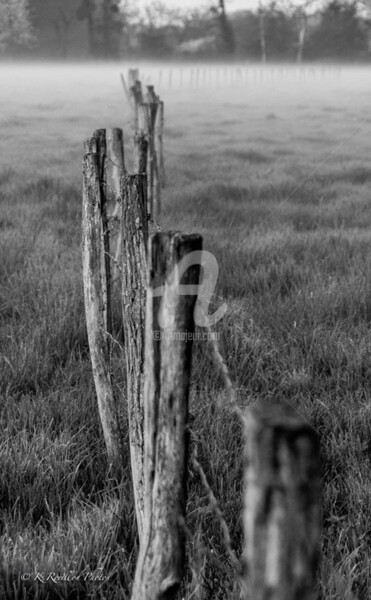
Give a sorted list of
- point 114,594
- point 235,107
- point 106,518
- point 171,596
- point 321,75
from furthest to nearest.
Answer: point 321,75, point 235,107, point 106,518, point 114,594, point 171,596

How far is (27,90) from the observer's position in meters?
23.5

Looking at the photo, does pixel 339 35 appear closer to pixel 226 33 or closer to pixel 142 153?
pixel 226 33

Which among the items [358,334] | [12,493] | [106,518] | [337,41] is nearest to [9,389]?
[12,493]

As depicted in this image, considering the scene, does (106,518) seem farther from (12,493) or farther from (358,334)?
(358,334)

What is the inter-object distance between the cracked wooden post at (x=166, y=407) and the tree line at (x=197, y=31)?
18397 mm

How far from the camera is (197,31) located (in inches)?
1473

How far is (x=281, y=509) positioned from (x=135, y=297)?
58.2 inches

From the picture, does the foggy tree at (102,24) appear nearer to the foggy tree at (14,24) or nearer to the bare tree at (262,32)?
the foggy tree at (14,24)

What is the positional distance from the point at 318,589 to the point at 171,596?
2.40 ft

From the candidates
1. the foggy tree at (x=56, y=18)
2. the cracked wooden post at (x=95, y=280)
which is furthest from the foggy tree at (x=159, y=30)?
the cracked wooden post at (x=95, y=280)

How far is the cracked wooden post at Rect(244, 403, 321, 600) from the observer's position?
79 centimetres

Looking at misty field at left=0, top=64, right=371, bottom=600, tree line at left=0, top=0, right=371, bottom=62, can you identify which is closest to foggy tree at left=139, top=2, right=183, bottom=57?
tree line at left=0, top=0, right=371, bottom=62

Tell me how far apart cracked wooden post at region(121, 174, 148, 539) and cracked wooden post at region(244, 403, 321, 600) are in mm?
1301

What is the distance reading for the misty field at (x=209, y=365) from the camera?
2076 mm
